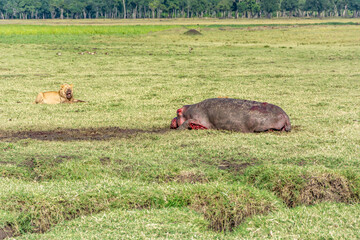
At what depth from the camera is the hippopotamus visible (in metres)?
8.96

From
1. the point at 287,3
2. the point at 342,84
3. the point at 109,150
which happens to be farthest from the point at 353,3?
the point at 109,150

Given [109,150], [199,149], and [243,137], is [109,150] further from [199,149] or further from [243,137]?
[243,137]

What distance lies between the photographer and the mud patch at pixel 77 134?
8.74 meters

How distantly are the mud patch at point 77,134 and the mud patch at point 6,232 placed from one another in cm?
375

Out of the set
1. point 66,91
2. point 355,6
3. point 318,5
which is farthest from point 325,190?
point 355,6

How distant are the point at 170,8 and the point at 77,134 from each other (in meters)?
155

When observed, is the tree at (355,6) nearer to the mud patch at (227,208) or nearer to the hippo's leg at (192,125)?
the hippo's leg at (192,125)

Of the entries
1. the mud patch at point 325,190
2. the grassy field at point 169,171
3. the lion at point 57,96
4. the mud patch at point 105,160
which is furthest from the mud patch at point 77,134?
the mud patch at point 325,190

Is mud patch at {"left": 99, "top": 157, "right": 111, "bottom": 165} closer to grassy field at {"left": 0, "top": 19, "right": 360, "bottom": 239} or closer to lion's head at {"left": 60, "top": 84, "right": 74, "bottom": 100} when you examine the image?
grassy field at {"left": 0, "top": 19, "right": 360, "bottom": 239}

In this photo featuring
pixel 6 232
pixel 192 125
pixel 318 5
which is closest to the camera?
pixel 6 232

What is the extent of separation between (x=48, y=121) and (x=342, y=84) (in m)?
10.4

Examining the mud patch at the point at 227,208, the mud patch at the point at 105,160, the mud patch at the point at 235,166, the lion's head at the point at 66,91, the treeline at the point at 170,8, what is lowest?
the mud patch at the point at 227,208

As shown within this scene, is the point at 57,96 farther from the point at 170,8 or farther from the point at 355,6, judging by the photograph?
the point at 355,6

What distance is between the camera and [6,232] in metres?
4.89
